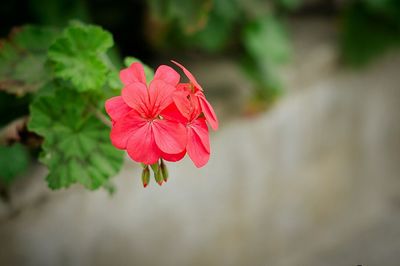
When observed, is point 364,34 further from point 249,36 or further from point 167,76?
point 167,76

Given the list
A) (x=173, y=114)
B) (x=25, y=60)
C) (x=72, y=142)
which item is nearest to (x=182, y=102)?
(x=173, y=114)

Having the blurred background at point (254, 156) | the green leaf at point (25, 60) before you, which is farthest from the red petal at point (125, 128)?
the blurred background at point (254, 156)

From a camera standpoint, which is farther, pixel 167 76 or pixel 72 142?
pixel 72 142

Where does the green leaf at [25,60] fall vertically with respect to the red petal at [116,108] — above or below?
above

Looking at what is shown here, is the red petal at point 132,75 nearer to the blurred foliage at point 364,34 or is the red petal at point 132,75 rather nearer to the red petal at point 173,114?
the red petal at point 173,114

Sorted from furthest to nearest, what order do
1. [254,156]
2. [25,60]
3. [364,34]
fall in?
1. [364,34]
2. [254,156]
3. [25,60]

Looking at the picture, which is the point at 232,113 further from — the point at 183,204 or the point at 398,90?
the point at 398,90

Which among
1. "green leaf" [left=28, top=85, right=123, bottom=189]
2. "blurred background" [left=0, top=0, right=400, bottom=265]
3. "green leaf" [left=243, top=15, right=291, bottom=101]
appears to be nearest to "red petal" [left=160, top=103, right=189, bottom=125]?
"green leaf" [left=28, top=85, right=123, bottom=189]

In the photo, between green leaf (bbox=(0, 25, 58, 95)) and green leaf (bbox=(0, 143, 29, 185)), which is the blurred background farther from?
green leaf (bbox=(0, 25, 58, 95))
